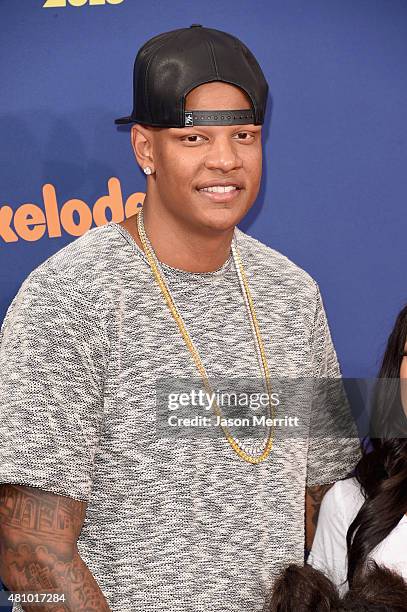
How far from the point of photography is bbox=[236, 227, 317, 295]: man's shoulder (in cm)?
189

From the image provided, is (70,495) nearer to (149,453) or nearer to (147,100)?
(149,453)

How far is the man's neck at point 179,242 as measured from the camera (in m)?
1.75

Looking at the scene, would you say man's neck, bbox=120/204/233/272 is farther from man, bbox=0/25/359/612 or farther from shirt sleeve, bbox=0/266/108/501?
shirt sleeve, bbox=0/266/108/501

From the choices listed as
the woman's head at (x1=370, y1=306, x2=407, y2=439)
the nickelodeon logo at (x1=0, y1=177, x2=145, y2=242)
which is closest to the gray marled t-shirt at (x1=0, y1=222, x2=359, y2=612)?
the woman's head at (x1=370, y1=306, x2=407, y2=439)

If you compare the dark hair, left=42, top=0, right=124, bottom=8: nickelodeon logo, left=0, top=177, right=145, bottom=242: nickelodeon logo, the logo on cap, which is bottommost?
the dark hair

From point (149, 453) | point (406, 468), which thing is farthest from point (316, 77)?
point (149, 453)

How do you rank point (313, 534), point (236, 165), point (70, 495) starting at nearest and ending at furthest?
point (70, 495) < point (236, 165) < point (313, 534)

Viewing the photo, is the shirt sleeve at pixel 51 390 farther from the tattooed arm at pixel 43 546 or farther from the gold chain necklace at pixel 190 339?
the gold chain necklace at pixel 190 339

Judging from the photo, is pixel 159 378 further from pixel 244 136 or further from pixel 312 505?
pixel 312 505

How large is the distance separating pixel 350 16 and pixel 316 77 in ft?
0.51

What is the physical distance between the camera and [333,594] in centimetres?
129

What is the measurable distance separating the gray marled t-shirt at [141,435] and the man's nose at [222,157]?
0.62 ft

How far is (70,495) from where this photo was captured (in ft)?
5.20

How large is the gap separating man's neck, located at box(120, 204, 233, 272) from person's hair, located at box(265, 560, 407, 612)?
58 centimetres
